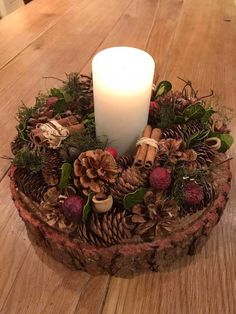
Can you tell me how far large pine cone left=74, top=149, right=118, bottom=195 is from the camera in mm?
433

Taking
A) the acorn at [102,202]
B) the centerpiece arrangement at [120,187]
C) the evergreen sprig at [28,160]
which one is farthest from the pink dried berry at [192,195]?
the evergreen sprig at [28,160]

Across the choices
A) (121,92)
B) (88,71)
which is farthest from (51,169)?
(88,71)

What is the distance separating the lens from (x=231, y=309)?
1.51 ft

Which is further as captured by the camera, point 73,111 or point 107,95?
point 73,111

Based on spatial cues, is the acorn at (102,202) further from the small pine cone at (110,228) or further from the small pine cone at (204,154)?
the small pine cone at (204,154)

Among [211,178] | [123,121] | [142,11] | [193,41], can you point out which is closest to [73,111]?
[123,121]

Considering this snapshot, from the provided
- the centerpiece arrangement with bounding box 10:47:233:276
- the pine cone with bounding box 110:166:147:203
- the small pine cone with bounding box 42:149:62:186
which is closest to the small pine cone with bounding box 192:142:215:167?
the centerpiece arrangement with bounding box 10:47:233:276

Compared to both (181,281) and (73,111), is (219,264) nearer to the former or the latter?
(181,281)

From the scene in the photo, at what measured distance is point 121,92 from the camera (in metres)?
0.46

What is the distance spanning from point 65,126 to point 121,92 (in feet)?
0.37

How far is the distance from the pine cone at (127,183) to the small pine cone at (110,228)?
3 centimetres

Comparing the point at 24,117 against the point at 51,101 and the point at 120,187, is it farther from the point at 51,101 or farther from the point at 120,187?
the point at 120,187

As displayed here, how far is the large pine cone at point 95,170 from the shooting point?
1.42 ft

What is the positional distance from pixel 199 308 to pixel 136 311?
3.5 inches
